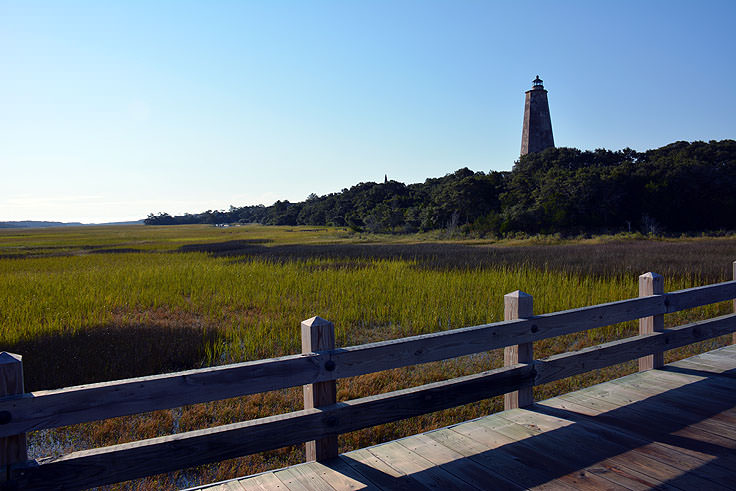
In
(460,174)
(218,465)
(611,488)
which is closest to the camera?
(611,488)

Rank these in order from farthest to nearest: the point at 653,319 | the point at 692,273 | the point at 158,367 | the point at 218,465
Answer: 1. the point at 692,273
2. the point at 158,367
3. the point at 653,319
4. the point at 218,465

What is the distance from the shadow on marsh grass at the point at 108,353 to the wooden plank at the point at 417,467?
5.42m

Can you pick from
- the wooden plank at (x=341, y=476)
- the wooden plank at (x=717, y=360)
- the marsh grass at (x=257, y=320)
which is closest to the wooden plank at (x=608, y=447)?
the wooden plank at (x=341, y=476)

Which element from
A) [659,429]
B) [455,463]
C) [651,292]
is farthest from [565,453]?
[651,292]

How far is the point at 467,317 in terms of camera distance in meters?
10.6

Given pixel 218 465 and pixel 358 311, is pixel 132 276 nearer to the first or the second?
pixel 358 311

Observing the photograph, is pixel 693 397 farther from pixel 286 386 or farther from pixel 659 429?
pixel 286 386

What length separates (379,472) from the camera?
3152 mm

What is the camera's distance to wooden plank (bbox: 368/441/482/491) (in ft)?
9.86

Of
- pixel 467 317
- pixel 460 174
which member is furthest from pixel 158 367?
pixel 460 174

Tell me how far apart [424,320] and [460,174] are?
53.7m

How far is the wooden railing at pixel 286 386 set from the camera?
93.1 inches

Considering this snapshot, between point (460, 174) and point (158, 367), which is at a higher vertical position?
point (460, 174)

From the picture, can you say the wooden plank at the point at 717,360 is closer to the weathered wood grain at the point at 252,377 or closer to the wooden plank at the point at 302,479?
the weathered wood grain at the point at 252,377
